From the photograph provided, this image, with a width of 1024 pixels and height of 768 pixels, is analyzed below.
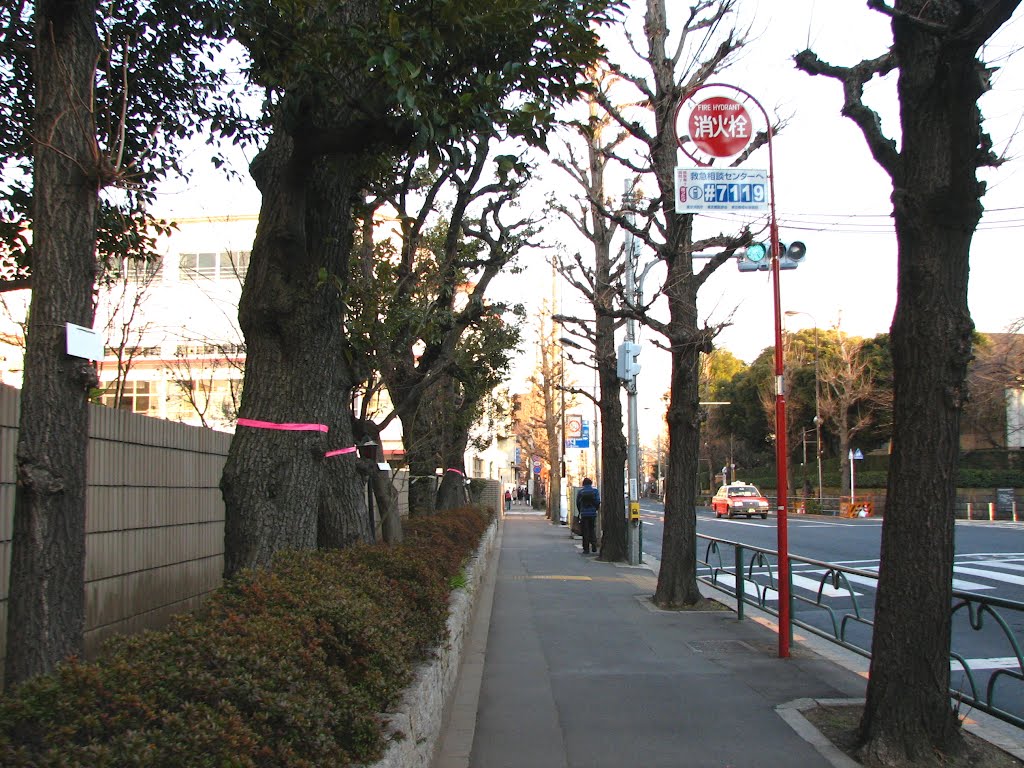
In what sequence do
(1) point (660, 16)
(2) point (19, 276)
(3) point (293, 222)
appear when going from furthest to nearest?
1. (1) point (660, 16)
2. (2) point (19, 276)
3. (3) point (293, 222)

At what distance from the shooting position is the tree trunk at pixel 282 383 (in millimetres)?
6332

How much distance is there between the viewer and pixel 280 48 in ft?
23.0

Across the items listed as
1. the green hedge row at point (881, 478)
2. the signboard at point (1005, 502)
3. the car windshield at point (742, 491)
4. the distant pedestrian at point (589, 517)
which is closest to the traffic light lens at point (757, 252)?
the distant pedestrian at point (589, 517)

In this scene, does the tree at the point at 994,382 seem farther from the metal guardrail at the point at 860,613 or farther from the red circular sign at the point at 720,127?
the red circular sign at the point at 720,127

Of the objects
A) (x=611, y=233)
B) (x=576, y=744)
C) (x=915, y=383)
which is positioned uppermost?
(x=611, y=233)

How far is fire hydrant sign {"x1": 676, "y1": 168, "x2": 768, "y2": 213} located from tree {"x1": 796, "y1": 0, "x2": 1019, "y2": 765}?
11.6 ft

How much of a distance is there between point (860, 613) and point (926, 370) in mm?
6673

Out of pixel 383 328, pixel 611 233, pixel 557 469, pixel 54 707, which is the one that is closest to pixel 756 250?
pixel 383 328

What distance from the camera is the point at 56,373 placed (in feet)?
14.0

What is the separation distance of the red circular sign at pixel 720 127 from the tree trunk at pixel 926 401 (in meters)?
4.42

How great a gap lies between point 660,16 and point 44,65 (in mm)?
10776

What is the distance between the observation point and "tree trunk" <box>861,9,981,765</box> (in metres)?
5.61

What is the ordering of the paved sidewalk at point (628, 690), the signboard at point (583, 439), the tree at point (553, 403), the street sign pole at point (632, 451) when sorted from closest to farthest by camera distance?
the paved sidewalk at point (628, 690), the street sign pole at point (632, 451), the signboard at point (583, 439), the tree at point (553, 403)

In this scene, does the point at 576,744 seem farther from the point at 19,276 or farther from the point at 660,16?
the point at 660,16
